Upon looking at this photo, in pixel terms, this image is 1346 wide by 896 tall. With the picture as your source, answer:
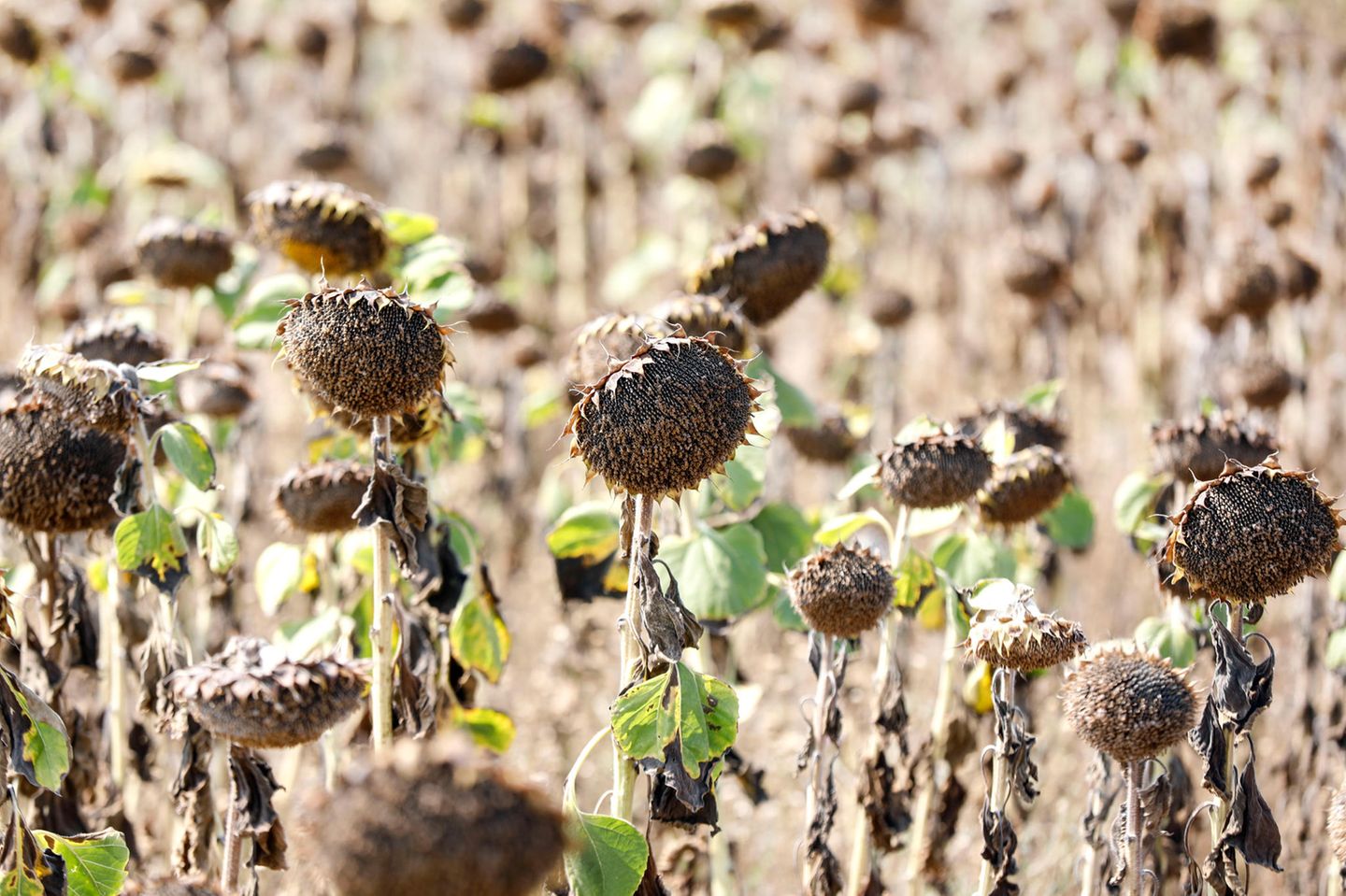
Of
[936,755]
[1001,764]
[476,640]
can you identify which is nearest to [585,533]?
[476,640]

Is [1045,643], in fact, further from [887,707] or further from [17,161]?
[17,161]

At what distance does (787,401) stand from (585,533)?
575 millimetres

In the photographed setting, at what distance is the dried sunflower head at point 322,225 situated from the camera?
2.85m

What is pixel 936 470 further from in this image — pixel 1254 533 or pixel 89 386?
pixel 89 386

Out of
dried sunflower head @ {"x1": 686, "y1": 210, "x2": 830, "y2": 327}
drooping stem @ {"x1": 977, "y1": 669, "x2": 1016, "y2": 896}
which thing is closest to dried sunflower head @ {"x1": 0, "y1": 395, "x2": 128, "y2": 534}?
dried sunflower head @ {"x1": 686, "y1": 210, "x2": 830, "y2": 327}

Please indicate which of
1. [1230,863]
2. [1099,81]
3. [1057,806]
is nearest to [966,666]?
[1057,806]

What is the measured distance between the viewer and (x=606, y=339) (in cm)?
276

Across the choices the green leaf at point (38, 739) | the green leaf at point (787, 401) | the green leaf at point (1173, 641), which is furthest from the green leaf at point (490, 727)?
the green leaf at point (1173, 641)

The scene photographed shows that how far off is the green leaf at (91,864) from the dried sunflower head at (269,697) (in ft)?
1.36

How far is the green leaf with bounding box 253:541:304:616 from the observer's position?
121 inches

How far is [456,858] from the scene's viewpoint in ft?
4.82

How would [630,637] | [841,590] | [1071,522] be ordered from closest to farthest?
[630,637] < [841,590] < [1071,522]

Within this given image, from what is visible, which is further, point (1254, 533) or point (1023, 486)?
point (1023, 486)

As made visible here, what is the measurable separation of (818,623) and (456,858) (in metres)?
1.17
